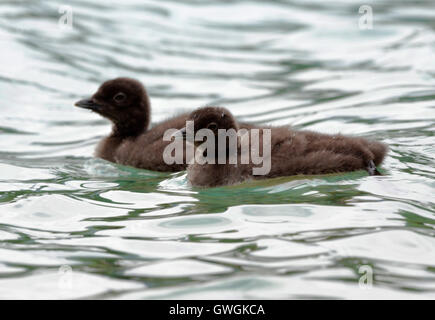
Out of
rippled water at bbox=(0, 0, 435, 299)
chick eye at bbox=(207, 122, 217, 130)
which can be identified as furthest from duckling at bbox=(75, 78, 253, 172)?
chick eye at bbox=(207, 122, 217, 130)

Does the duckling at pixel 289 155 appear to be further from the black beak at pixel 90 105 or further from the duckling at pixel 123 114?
the black beak at pixel 90 105

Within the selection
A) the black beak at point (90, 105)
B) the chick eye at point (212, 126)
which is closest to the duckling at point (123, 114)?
the black beak at point (90, 105)

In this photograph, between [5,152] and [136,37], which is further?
[136,37]

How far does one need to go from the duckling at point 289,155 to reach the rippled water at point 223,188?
0.37 ft

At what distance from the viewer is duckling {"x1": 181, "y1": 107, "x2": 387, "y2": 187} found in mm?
7609

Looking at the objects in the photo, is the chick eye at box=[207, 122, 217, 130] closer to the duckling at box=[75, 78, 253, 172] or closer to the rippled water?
the rippled water

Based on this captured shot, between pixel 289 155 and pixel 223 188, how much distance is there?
0.64 metres

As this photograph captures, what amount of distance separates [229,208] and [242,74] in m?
7.55

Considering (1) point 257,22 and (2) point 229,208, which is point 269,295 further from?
(1) point 257,22

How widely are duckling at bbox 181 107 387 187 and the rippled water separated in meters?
0.11

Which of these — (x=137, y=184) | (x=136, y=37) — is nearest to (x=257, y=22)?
(x=136, y=37)

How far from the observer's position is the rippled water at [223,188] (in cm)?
574
